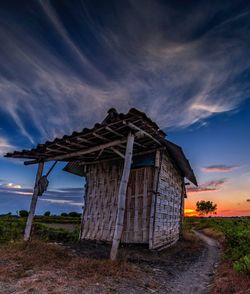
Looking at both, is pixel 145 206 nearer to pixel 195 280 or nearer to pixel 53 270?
pixel 195 280

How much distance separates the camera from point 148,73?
36.7ft

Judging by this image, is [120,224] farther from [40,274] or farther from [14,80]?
[14,80]

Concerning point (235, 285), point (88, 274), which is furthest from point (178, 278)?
point (88, 274)

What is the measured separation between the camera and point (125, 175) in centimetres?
746

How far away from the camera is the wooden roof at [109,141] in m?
7.27

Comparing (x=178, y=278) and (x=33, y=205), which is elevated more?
(x=33, y=205)

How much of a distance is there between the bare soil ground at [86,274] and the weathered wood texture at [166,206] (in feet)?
8.20

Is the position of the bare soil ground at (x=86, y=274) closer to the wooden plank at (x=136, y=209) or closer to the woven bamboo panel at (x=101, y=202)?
the wooden plank at (x=136, y=209)

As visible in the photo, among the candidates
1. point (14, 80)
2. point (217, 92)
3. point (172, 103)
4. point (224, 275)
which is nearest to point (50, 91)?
point (14, 80)

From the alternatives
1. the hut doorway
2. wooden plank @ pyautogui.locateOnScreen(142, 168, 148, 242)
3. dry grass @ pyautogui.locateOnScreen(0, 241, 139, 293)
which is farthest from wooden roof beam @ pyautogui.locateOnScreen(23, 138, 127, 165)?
dry grass @ pyautogui.locateOnScreen(0, 241, 139, 293)

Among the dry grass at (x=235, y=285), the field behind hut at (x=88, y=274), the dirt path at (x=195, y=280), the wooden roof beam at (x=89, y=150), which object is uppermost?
the wooden roof beam at (x=89, y=150)

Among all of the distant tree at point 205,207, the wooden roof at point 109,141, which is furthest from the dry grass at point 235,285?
the distant tree at point 205,207

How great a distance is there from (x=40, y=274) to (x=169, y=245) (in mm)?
8304

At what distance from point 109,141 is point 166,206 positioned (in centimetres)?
504
